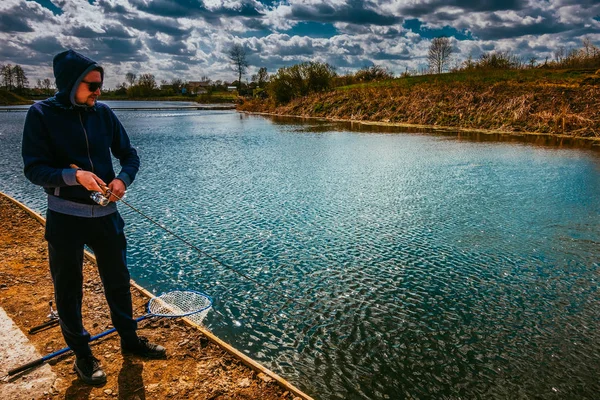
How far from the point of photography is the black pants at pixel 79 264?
3.28 m

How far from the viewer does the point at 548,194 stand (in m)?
11.0

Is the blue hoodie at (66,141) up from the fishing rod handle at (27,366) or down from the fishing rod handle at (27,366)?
up

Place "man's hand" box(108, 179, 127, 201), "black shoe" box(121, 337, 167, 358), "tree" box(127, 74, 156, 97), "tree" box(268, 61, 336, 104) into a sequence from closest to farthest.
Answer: "man's hand" box(108, 179, 127, 201) → "black shoe" box(121, 337, 167, 358) → "tree" box(268, 61, 336, 104) → "tree" box(127, 74, 156, 97)

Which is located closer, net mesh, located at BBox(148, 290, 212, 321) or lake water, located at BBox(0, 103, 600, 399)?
lake water, located at BBox(0, 103, 600, 399)

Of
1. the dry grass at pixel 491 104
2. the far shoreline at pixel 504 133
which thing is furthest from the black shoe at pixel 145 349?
the dry grass at pixel 491 104

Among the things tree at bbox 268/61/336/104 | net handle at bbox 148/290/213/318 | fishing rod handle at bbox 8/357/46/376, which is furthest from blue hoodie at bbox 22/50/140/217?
tree at bbox 268/61/336/104

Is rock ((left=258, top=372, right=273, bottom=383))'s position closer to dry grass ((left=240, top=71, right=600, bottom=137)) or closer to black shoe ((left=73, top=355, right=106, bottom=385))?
black shoe ((left=73, top=355, right=106, bottom=385))

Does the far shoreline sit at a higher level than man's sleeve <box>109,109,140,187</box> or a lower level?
higher

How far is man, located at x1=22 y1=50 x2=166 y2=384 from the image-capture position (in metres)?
3.15

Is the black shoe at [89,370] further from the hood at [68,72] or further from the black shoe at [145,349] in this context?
the hood at [68,72]

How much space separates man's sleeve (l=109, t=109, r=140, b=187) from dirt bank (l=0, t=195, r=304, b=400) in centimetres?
167

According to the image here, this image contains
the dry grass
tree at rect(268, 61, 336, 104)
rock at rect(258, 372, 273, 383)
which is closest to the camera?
rock at rect(258, 372, 273, 383)

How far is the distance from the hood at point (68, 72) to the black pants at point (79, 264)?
0.93 meters

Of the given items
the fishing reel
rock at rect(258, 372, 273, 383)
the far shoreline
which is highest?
the far shoreline
